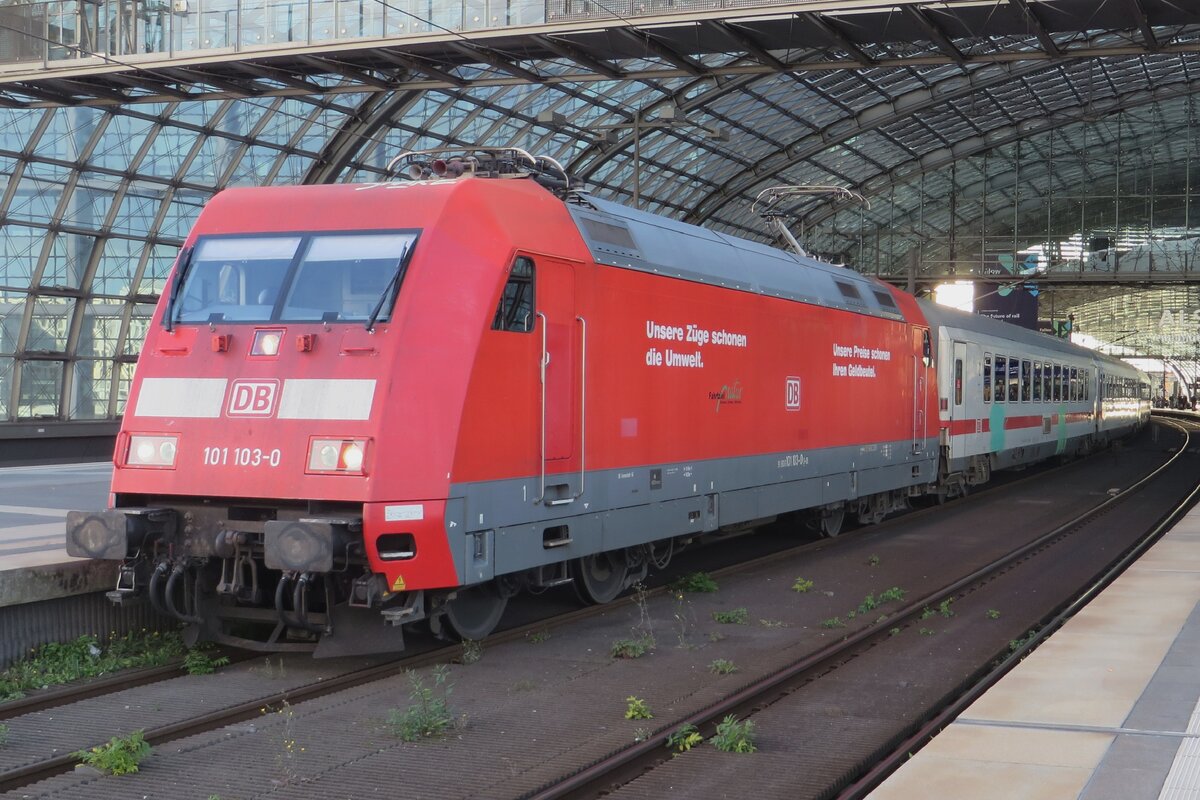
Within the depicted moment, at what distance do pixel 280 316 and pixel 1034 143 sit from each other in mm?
51070

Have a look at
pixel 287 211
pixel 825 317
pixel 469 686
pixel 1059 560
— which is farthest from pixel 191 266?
pixel 1059 560

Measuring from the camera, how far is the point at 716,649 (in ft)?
33.5

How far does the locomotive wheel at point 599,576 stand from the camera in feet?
37.7

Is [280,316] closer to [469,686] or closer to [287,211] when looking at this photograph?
[287,211]

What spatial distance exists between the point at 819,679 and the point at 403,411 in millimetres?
3813

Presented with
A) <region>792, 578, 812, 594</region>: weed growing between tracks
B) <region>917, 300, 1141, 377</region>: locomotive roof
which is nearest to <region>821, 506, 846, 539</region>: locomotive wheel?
<region>792, 578, 812, 594</region>: weed growing between tracks

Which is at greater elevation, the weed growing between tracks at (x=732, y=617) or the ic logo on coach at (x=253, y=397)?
the ic logo on coach at (x=253, y=397)

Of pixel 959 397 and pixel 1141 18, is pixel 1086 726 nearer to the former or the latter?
pixel 1141 18

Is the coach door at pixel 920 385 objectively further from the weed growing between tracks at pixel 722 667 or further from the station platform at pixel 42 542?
the station platform at pixel 42 542

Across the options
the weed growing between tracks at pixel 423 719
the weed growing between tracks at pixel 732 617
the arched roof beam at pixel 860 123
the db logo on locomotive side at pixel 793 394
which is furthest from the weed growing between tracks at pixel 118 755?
the arched roof beam at pixel 860 123

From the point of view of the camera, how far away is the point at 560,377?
10.1 metres

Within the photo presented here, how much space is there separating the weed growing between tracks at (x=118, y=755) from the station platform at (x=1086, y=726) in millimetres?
4125

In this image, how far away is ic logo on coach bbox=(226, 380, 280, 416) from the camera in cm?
878

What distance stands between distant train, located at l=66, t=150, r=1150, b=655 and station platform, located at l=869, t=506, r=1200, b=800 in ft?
12.8
